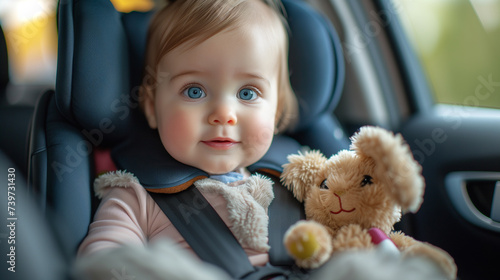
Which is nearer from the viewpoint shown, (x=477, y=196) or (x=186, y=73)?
(x=186, y=73)

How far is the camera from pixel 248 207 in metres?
1.07

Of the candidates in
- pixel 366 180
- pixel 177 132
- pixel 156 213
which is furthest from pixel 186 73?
pixel 366 180

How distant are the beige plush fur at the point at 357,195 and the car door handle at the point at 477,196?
46 cm

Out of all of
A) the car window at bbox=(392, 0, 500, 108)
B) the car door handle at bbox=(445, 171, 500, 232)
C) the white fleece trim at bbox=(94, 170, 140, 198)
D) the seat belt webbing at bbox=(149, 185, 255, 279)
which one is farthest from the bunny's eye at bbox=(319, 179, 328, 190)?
the car window at bbox=(392, 0, 500, 108)

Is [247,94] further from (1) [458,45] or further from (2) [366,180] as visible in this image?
(1) [458,45]

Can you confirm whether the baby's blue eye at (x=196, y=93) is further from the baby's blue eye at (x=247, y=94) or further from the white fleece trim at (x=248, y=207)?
the white fleece trim at (x=248, y=207)

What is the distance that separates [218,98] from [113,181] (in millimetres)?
373

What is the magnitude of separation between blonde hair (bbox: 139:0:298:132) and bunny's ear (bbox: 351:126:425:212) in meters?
0.42

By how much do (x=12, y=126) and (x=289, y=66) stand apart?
910 mm

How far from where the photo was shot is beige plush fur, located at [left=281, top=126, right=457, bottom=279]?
33.7 inches

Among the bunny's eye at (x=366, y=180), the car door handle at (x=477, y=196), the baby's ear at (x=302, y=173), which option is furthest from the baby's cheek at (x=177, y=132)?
the car door handle at (x=477, y=196)

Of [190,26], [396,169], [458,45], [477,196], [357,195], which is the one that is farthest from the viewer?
[458,45]

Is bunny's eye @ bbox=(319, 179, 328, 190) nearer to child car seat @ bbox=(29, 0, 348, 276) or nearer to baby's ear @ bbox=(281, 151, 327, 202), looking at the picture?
baby's ear @ bbox=(281, 151, 327, 202)

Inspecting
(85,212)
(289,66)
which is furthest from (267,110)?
(85,212)
